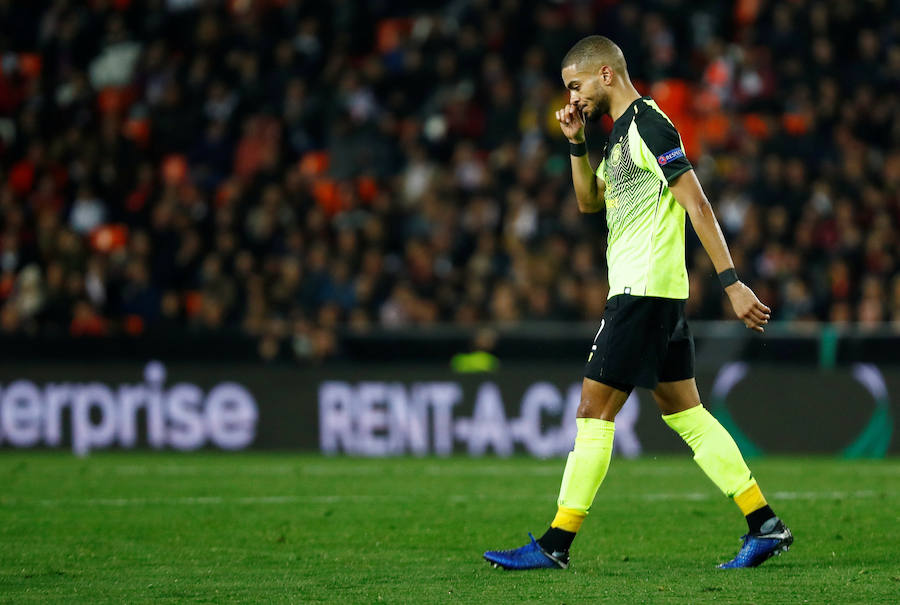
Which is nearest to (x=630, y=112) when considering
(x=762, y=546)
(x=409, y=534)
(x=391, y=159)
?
(x=762, y=546)

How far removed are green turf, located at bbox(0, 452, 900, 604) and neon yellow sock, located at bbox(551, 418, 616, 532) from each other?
247 millimetres

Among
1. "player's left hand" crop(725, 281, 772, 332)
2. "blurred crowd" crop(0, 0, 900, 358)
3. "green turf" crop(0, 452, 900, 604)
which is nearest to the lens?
"green turf" crop(0, 452, 900, 604)

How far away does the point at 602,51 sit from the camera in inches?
243

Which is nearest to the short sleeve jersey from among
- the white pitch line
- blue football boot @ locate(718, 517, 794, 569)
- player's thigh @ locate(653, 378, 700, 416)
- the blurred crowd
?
player's thigh @ locate(653, 378, 700, 416)

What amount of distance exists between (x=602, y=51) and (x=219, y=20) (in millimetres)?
13520

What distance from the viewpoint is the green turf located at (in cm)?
558

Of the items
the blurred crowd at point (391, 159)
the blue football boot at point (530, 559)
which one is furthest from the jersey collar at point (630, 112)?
the blurred crowd at point (391, 159)

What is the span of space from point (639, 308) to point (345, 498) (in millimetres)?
3793

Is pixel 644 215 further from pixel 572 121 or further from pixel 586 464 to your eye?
pixel 586 464

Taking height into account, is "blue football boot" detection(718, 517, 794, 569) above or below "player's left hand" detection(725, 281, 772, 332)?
below

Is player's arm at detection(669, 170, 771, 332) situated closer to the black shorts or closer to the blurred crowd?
the black shorts

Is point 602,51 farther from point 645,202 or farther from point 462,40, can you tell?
point 462,40

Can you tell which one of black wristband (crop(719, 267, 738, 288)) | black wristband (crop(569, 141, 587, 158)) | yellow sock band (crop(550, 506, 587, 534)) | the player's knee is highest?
black wristband (crop(569, 141, 587, 158))

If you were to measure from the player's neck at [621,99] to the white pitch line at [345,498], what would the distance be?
353 cm
